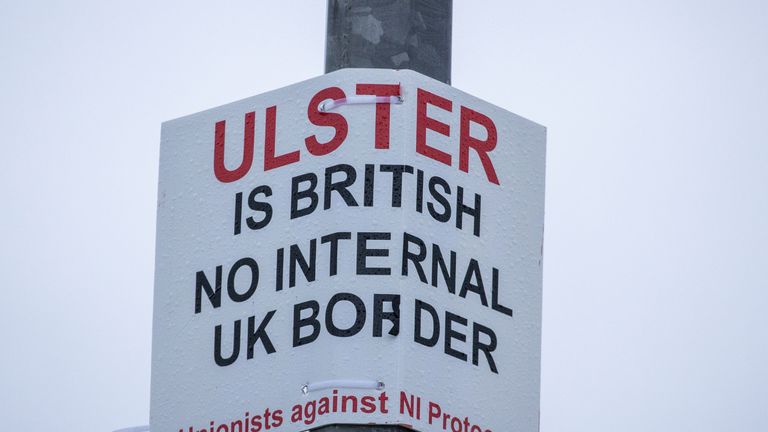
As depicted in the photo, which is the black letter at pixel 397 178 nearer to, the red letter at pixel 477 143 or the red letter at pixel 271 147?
the red letter at pixel 477 143

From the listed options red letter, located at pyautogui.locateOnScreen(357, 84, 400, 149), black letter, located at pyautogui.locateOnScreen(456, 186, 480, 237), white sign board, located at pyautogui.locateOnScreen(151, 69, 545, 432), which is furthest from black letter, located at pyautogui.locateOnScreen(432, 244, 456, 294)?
red letter, located at pyautogui.locateOnScreen(357, 84, 400, 149)

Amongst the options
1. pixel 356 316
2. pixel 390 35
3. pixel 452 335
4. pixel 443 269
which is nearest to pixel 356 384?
pixel 356 316

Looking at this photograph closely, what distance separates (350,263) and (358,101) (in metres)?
0.50

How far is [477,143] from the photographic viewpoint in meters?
5.43

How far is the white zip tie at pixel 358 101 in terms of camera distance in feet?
17.3

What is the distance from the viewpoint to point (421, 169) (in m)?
5.24

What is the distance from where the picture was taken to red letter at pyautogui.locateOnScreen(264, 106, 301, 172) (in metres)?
5.39

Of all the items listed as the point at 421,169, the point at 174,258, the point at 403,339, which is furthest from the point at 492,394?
the point at 174,258

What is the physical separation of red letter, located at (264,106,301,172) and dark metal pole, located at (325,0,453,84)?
0.75 feet

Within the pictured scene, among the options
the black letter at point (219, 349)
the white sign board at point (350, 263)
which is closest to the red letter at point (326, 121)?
the white sign board at point (350, 263)

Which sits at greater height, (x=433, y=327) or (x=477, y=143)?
(x=477, y=143)

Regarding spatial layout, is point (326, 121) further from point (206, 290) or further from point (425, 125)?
point (206, 290)

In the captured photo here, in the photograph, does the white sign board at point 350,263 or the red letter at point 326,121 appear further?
the red letter at point 326,121

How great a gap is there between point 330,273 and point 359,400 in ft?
1.29
